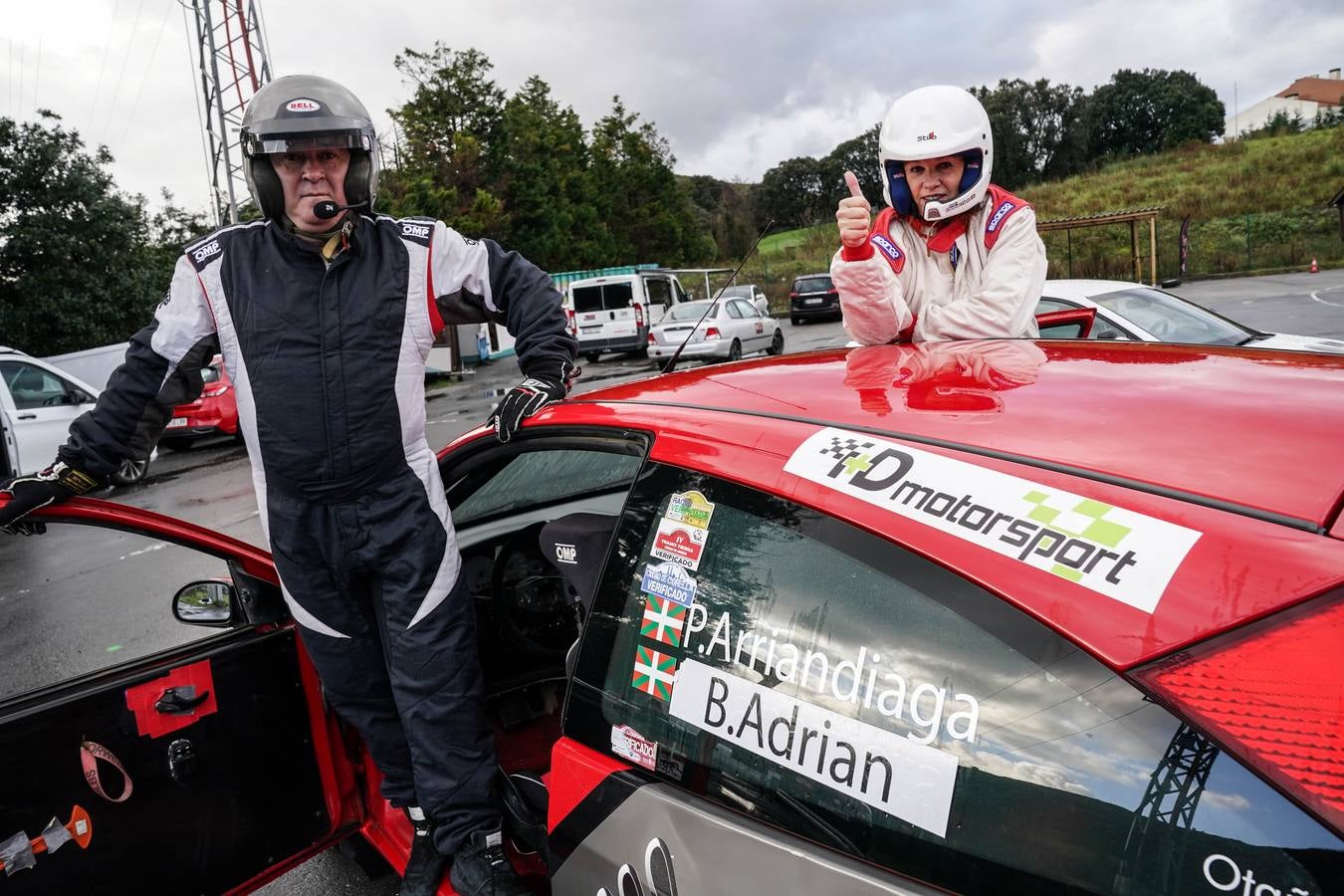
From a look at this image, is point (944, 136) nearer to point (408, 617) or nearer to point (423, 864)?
point (408, 617)

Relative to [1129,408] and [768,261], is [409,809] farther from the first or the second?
[768,261]

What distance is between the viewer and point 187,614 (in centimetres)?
214

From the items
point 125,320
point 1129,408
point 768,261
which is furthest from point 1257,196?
point 1129,408

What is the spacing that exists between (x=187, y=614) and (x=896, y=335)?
2.02m

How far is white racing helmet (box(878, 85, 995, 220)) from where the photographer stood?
244 centimetres

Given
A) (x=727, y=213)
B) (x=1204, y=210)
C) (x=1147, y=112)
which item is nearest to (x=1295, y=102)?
(x=1147, y=112)

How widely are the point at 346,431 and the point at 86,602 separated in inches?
184

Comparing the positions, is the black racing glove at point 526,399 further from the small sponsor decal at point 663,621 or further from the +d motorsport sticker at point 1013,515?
the +d motorsport sticker at point 1013,515

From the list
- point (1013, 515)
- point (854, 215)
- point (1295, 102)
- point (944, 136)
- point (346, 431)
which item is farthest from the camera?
point (1295, 102)

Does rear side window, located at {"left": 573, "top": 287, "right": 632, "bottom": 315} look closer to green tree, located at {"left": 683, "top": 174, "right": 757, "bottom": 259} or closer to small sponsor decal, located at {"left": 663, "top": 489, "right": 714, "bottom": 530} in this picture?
green tree, located at {"left": 683, "top": 174, "right": 757, "bottom": 259}

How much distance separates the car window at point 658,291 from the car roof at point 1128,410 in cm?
1918

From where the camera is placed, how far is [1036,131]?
53156 millimetres

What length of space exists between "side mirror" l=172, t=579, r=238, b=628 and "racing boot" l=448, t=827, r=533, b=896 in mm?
826

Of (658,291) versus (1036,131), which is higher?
(1036,131)
